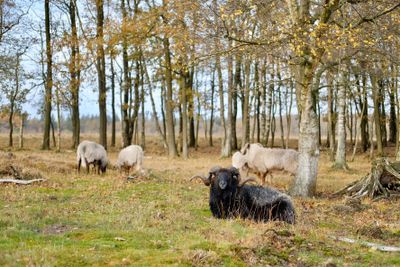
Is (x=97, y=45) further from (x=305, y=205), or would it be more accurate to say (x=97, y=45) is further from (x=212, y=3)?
(x=305, y=205)

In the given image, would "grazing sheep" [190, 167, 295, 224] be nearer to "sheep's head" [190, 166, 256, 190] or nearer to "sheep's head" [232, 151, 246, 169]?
"sheep's head" [190, 166, 256, 190]

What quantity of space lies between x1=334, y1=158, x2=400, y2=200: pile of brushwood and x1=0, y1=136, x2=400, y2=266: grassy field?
0.97 metres

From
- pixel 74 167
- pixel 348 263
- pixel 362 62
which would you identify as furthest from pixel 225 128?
pixel 348 263

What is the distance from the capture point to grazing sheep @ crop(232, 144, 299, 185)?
21.8m

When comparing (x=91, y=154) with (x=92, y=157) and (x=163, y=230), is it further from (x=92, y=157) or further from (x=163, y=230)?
(x=163, y=230)

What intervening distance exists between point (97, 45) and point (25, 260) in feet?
93.0

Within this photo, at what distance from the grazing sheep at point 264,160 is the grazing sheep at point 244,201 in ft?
29.3

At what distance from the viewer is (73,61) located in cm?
3597

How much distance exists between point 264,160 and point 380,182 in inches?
213

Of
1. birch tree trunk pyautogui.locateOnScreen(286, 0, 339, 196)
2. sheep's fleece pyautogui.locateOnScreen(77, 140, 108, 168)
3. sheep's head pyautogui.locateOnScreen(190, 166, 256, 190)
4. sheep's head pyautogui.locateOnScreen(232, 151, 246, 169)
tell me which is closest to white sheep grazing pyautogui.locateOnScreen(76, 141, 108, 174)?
sheep's fleece pyautogui.locateOnScreen(77, 140, 108, 168)

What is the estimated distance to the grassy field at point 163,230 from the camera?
316 inches

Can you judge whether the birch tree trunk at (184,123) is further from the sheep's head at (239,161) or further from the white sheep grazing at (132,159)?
the sheep's head at (239,161)

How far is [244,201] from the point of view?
12.8 m

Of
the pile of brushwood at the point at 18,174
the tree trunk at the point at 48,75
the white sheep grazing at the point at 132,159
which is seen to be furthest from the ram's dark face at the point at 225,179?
the tree trunk at the point at 48,75
